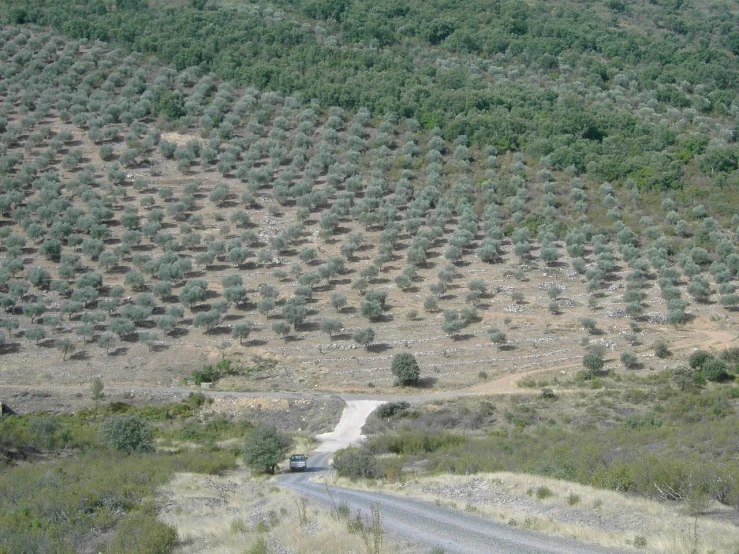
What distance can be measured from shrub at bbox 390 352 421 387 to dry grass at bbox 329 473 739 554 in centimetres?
1954

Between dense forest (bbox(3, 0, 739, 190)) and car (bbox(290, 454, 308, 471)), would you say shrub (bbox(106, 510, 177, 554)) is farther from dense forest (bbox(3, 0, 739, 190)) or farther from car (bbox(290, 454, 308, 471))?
dense forest (bbox(3, 0, 739, 190))

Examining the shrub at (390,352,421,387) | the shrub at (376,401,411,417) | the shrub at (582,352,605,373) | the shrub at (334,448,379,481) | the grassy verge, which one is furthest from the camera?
the shrub at (390,352,421,387)

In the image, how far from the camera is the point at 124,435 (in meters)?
28.0

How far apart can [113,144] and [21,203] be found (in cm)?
1167

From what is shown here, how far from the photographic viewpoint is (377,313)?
4656cm

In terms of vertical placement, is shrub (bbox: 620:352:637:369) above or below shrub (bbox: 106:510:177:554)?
below

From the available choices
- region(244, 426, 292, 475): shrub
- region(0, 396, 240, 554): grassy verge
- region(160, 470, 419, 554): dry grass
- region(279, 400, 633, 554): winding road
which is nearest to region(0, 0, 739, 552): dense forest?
region(0, 396, 240, 554): grassy verge

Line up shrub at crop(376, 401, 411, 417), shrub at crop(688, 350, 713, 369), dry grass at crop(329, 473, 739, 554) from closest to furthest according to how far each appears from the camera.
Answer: dry grass at crop(329, 473, 739, 554)
shrub at crop(376, 401, 411, 417)
shrub at crop(688, 350, 713, 369)


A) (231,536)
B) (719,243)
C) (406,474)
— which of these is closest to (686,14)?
(719,243)

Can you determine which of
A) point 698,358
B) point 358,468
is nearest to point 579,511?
point 358,468

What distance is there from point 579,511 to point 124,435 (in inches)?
690

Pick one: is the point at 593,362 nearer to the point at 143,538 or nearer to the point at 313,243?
the point at 313,243

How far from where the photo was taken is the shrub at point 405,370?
39.7 metres

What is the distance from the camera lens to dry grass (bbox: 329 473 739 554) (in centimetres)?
1205
